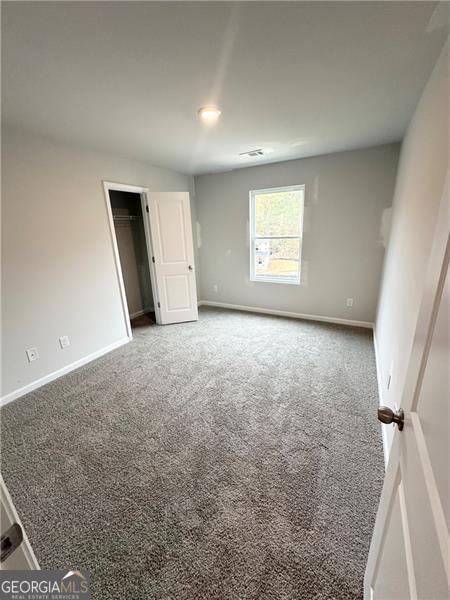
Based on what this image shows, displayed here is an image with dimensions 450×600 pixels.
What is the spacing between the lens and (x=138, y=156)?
10.5 feet

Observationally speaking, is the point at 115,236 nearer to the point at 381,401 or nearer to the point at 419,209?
the point at 419,209

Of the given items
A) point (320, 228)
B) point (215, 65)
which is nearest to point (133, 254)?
point (320, 228)

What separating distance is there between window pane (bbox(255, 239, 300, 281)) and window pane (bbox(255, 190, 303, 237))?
0.49ft

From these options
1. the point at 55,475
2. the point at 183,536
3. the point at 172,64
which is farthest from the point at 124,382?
the point at 172,64

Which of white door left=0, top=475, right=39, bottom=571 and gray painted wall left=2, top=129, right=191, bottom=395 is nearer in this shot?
white door left=0, top=475, right=39, bottom=571

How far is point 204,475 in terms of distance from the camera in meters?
1.57

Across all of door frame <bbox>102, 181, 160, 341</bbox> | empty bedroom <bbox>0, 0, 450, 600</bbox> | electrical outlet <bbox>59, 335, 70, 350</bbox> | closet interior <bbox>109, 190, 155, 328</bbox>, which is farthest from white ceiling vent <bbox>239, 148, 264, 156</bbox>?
electrical outlet <bbox>59, 335, 70, 350</bbox>

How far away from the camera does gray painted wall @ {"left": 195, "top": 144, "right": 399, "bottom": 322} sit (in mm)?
3223

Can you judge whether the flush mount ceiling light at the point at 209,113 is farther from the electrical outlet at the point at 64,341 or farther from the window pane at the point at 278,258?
the electrical outlet at the point at 64,341

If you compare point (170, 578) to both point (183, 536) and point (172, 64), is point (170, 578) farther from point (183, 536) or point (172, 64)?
point (172, 64)

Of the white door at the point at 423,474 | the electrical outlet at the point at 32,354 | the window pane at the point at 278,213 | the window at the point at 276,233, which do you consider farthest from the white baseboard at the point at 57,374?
the white door at the point at 423,474

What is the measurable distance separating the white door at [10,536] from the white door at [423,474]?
858 mm

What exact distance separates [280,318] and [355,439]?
2.45 m

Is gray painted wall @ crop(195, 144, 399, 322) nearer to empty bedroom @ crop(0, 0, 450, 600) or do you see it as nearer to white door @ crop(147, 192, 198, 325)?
empty bedroom @ crop(0, 0, 450, 600)
